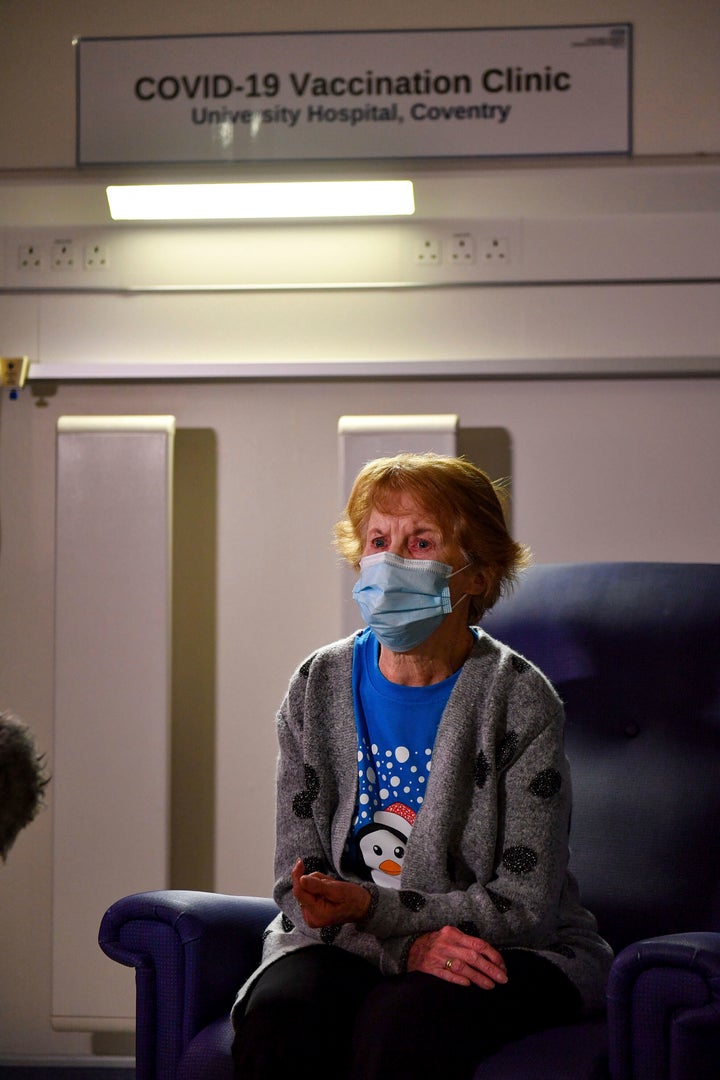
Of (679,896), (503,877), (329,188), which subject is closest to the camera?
(503,877)

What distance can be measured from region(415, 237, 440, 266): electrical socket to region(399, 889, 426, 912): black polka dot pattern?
1720 millimetres

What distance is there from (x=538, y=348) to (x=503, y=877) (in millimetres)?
1559

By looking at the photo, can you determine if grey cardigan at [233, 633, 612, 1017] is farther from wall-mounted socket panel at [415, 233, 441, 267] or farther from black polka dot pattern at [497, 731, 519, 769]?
wall-mounted socket panel at [415, 233, 441, 267]

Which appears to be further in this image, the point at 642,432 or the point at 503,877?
the point at 642,432

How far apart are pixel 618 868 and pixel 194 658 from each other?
1.30 m

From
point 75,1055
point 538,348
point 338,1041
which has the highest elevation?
point 538,348

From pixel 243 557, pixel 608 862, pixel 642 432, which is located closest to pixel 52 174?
pixel 243 557

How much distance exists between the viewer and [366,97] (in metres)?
2.99

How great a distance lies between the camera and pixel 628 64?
2.96 metres

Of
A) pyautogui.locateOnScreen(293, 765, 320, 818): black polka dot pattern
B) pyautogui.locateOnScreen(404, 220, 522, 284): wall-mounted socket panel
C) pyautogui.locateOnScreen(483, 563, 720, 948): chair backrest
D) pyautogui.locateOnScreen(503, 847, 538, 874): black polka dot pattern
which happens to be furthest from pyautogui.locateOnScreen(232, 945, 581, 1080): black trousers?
pyautogui.locateOnScreen(404, 220, 522, 284): wall-mounted socket panel

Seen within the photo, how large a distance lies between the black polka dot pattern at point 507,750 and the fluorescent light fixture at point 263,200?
1.48 m

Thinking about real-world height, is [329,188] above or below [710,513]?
above

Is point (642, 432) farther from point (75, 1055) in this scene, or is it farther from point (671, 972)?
point (75, 1055)

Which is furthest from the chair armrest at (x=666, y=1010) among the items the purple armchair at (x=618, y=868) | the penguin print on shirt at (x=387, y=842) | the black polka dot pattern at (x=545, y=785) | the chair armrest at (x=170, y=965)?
the chair armrest at (x=170, y=965)
